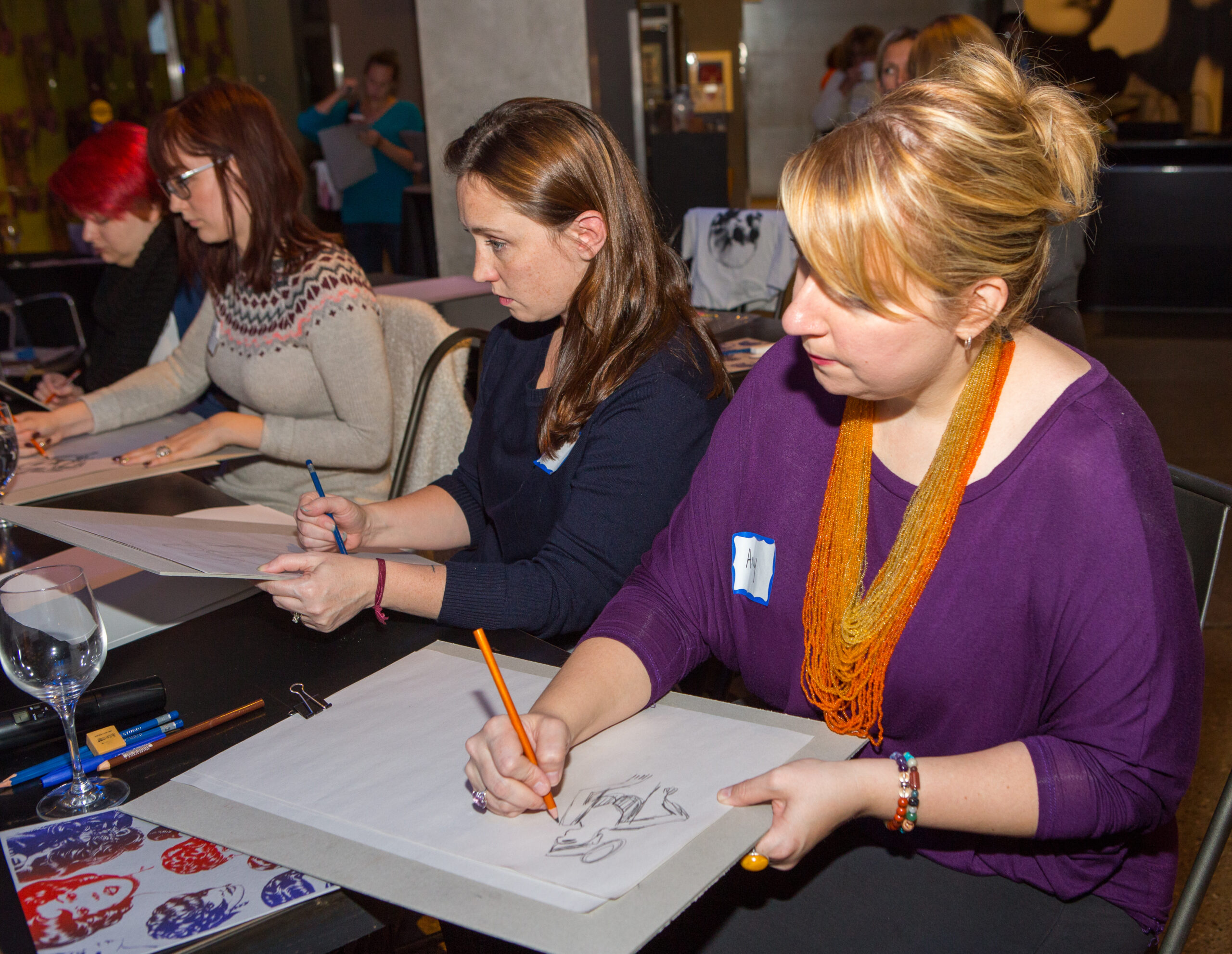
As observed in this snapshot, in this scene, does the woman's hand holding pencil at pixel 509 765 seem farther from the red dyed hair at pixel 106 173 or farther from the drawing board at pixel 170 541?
the red dyed hair at pixel 106 173

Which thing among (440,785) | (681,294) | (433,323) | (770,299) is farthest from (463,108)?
(440,785)

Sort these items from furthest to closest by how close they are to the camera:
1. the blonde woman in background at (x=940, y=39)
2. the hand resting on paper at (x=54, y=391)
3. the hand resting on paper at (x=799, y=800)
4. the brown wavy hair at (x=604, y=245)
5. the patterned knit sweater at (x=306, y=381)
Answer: the blonde woman in background at (x=940, y=39), the hand resting on paper at (x=54, y=391), the patterned knit sweater at (x=306, y=381), the brown wavy hair at (x=604, y=245), the hand resting on paper at (x=799, y=800)

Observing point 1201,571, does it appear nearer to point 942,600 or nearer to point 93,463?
point 942,600

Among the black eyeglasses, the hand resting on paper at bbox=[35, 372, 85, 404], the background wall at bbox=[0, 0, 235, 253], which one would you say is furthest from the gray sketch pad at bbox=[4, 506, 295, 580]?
the background wall at bbox=[0, 0, 235, 253]

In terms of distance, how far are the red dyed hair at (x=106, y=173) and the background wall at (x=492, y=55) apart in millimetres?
1694

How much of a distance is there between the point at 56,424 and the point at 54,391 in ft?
1.55

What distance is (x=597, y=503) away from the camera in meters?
1.40

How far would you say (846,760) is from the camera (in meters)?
0.91

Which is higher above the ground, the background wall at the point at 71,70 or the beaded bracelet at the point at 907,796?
the background wall at the point at 71,70

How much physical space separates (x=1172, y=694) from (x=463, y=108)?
160 inches

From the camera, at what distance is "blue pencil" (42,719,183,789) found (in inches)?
37.4

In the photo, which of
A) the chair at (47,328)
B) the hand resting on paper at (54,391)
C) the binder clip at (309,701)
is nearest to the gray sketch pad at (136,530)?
the binder clip at (309,701)

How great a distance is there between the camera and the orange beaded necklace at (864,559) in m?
1.05

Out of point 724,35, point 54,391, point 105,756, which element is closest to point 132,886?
point 105,756
